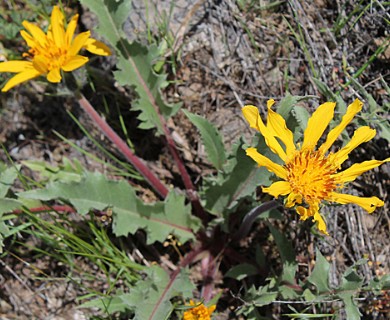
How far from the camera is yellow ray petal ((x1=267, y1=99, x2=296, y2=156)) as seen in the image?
2336 mm

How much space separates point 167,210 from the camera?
126 inches

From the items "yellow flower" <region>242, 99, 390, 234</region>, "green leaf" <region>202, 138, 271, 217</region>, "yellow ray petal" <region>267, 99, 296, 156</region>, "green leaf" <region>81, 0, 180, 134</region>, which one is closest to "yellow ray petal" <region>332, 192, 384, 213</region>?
"yellow flower" <region>242, 99, 390, 234</region>

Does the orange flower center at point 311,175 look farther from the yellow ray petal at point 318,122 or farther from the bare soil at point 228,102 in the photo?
the bare soil at point 228,102

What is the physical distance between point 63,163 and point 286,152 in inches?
76.9

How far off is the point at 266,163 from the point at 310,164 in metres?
0.33

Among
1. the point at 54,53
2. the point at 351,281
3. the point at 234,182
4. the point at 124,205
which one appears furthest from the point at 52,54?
the point at 351,281

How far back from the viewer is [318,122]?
242 cm

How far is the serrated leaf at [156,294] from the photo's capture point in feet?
9.50

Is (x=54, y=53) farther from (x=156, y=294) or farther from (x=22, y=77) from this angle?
(x=156, y=294)

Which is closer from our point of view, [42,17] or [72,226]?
[72,226]

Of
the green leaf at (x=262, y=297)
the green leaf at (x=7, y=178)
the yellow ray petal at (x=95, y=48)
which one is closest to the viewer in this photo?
the green leaf at (x=262, y=297)

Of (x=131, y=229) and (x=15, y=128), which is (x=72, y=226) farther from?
(x=15, y=128)

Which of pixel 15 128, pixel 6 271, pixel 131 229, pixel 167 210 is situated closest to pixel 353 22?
pixel 167 210

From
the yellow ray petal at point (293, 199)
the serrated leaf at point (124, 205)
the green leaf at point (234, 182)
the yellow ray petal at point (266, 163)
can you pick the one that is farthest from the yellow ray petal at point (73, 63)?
the yellow ray petal at point (293, 199)
